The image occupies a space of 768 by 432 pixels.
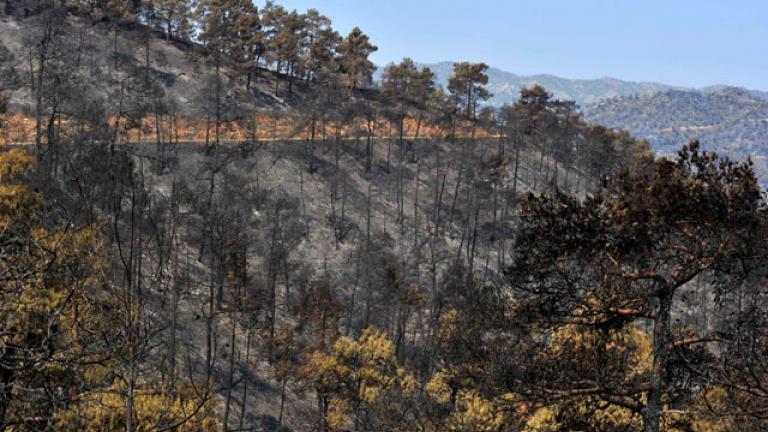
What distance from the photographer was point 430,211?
71188 mm

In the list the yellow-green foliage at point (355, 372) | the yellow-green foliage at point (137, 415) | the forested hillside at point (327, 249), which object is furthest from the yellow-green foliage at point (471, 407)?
the yellow-green foliage at point (137, 415)

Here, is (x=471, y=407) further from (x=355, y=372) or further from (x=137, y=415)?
(x=355, y=372)

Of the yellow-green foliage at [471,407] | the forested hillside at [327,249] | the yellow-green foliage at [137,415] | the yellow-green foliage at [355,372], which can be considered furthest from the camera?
the yellow-green foliage at [355,372]

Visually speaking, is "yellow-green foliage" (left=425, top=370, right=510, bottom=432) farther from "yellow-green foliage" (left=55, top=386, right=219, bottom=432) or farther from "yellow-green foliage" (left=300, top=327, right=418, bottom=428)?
"yellow-green foliage" (left=55, top=386, right=219, bottom=432)

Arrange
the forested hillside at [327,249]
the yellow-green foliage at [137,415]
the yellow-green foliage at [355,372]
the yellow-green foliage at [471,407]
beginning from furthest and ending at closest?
the yellow-green foliage at [355,372], the yellow-green foliage at [137,415], the yellow-green foliage at [471,407], the forested hillside at [327,249]

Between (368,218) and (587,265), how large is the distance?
164 ft

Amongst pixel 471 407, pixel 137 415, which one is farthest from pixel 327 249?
A: pixel 137 415

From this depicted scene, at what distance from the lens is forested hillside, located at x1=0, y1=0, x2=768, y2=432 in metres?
10.8

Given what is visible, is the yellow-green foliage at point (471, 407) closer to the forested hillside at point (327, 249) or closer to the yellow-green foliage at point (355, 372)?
the forested hillside at point (327, 249)

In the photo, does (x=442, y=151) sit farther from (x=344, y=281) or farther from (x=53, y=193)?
(x=53, y=193)

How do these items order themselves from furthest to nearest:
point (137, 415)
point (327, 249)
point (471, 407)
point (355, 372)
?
point (327, 249)
point (355, 372)
point (471, 407)
point (137, 415)

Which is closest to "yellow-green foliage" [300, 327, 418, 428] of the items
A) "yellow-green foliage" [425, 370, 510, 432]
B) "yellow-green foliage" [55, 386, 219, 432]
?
"yellow-green foliage" [425, 370, 510, 432]

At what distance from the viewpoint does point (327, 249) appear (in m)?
59.9

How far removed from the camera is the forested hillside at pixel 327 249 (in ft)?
35.5
